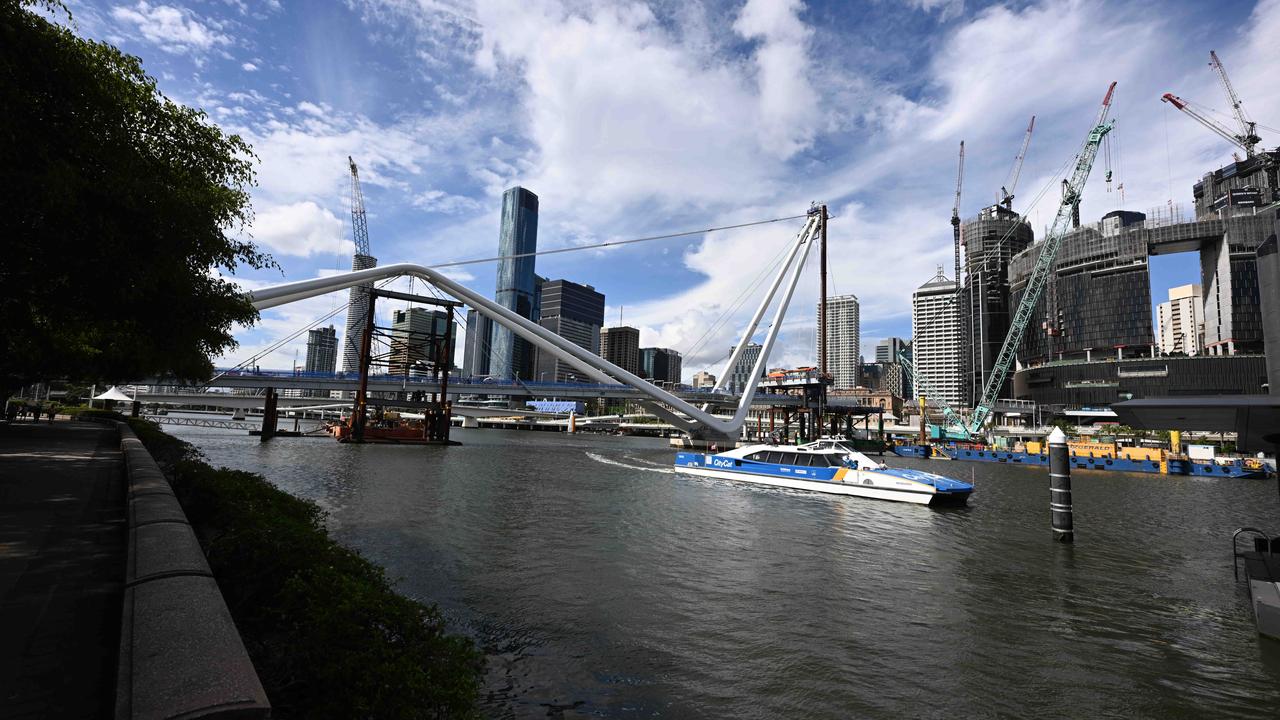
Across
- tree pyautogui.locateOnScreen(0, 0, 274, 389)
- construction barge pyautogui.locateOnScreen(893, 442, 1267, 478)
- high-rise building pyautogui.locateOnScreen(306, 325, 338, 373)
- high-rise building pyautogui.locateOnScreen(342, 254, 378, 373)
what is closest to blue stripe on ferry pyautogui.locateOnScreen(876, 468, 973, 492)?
tree pyautogui.locateOnScreen(0, 0, 274, 389)

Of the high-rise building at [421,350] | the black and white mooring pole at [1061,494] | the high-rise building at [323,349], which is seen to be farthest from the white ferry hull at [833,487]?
the high-rise building at [323,349]

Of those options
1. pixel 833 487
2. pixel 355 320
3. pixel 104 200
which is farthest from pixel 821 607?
pixel 355 320

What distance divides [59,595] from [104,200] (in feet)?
23.1

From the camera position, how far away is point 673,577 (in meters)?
13.2

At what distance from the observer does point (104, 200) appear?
9750 millimetres

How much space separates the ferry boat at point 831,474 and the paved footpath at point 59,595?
90.3ft

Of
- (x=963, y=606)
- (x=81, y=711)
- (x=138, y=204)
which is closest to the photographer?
(x=81, y=711)

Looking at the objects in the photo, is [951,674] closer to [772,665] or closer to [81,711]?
[772,665]

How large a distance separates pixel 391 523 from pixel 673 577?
960 cm

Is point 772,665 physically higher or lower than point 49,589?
lower

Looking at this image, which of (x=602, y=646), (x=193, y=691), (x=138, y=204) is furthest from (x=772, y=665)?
(x=138, y=204)

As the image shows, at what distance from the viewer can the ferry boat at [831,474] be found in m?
26.5

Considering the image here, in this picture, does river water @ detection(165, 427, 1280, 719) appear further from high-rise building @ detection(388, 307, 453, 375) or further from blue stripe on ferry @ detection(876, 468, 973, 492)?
high-rise building @ detection(388, 307, 453, 375)

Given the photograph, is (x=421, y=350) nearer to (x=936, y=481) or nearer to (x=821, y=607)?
(x=936, y=481)
